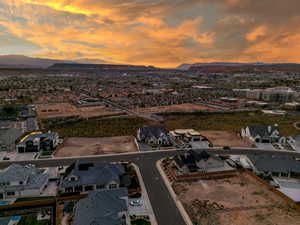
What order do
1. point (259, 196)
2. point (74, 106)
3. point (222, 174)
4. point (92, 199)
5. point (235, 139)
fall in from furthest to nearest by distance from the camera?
point (74, 106) → point (235, 139) → point (222, 174) → point (259, 196) → point (92, 199)

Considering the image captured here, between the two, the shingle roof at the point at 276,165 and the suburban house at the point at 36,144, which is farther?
the suburban house at the point at 36,144

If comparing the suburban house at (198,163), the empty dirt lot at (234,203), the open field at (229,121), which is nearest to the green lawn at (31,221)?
the empty dirt lot at (234,203)

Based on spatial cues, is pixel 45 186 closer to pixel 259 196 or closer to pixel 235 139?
pixel 259 196

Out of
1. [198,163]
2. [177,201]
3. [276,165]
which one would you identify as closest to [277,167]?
[276,165]

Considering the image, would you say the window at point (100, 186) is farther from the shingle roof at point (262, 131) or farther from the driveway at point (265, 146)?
the shingle roof at point (262, 131)

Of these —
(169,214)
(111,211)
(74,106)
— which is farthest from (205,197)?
(74,106)

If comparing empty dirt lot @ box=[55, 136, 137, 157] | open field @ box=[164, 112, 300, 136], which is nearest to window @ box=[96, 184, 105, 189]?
empty dirt lot @ box=[55, 136, 137, 157]

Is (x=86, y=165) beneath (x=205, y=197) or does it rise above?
above
